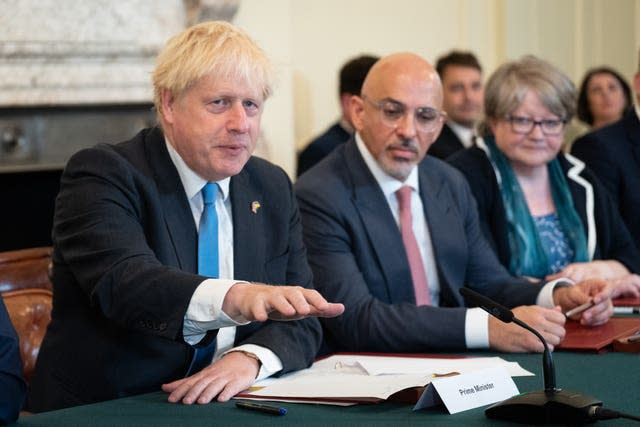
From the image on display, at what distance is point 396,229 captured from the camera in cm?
315

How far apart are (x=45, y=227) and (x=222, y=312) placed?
3.40 metres

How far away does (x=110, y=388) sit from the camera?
2.35 m

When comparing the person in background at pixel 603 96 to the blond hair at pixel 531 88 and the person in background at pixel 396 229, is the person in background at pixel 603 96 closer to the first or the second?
the blond hair at pixel 531 88

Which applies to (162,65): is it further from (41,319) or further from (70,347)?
(41,319)

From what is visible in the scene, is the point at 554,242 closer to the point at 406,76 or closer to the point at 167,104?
the point at 406,76

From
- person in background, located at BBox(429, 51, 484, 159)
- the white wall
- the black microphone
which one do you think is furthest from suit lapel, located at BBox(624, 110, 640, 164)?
the black microphone

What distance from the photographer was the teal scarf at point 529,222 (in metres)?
3.69

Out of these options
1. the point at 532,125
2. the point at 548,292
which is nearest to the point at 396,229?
the point at 548,292

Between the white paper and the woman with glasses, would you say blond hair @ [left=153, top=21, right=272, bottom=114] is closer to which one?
the white paper

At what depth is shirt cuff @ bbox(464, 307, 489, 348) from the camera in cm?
266

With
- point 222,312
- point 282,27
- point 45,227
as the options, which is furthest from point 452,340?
point 282,27

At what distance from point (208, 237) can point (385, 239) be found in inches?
30.6

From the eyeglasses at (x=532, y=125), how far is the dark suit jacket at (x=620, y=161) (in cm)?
46

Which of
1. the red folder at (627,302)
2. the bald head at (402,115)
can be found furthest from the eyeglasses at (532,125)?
the red folder at (627,302)
